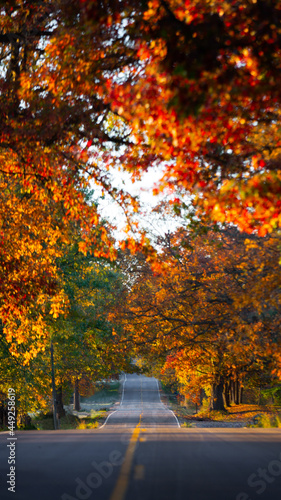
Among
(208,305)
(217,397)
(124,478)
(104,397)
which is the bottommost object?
(124,478)

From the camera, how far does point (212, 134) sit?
22.5 feet

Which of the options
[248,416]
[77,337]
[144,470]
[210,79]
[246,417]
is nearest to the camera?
[210,79]

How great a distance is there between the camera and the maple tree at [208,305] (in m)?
16.0

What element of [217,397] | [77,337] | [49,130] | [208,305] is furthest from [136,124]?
[217,397]

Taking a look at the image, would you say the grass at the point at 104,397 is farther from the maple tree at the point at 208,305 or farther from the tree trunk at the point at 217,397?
the maple tree at the point at 208,305

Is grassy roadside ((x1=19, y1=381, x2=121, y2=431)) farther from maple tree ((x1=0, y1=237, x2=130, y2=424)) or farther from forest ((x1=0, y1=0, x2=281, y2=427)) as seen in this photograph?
forest ((x1=0, y1=0, x2=281, y2=427))

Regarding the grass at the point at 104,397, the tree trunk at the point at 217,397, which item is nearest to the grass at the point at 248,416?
the tree trunk at the point at 217,397

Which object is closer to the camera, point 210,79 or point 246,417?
point 210,79

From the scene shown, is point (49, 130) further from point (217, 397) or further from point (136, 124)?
point (217, 397)

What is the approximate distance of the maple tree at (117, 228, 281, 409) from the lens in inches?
628

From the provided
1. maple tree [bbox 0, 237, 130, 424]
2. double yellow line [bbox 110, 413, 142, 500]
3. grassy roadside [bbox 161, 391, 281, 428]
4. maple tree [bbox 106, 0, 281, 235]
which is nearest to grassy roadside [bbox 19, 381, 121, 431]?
maple tree [bbox 0, 237, 130, 424]

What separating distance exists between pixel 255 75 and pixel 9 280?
725 cm

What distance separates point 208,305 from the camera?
22797 mm

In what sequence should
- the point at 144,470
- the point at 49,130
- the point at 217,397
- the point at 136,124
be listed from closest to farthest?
the point at 136,124
the point at 144,470
the point at 49,130
the point at 217,397
